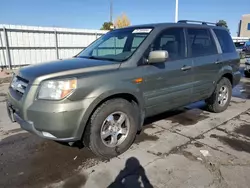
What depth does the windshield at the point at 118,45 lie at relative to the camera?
11.1 feet

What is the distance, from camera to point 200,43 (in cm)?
427

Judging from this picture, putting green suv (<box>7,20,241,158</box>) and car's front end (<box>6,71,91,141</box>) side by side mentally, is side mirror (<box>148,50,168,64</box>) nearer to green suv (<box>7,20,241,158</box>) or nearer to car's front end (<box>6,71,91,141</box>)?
green suv (<box>7,20,241,158</box>)

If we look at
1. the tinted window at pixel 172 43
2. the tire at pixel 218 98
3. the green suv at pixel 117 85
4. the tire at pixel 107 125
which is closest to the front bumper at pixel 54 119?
the green suv at pixel 117 85

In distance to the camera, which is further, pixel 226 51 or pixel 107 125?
pixel 226 51

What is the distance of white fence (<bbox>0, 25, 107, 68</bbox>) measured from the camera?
37.5ft

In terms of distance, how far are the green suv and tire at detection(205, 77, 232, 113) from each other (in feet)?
0.68

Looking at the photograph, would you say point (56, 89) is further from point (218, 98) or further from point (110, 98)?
point (218, 98)

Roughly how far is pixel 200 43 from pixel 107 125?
259 centimetres

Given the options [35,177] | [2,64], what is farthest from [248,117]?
[2,64]

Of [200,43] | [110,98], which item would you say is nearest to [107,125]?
[110,98]

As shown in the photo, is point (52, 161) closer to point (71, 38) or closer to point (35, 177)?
point (35, 177)

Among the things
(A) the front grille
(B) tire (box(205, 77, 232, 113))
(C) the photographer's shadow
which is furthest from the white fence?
(C) the photographer's shadow

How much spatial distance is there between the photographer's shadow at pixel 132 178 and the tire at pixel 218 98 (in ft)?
9.18

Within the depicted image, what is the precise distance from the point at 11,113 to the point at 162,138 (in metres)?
2.41
